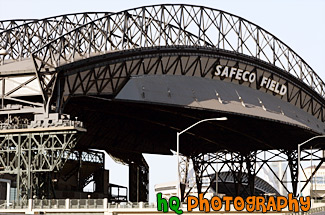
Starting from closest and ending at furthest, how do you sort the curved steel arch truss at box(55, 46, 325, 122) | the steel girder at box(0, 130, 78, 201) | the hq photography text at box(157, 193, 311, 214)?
the hq photography text at box(157, 193, 311, 214), the steel girder at box(0, 130, 78, 201), the curved steel arch truss at box(55, 46, 325, 122)

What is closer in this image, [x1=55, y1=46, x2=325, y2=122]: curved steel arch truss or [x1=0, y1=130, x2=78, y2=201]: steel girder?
[x1=0, y1=130, x2=78, y2=201]: steel girder

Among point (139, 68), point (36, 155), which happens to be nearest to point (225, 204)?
point (36, 155)

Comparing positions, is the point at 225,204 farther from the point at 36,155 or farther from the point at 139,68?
the point at 139,68

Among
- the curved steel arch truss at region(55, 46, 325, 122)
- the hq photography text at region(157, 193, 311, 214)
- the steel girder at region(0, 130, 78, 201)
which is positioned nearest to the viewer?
the hq photography text at region(157, 193, 311, 214)

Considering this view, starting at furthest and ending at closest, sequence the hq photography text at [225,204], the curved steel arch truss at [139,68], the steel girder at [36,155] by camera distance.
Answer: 1. the curved steel arch truss at [139,68]
2. the steel girder at [36,155]
3. the hq photography text at [225,204]

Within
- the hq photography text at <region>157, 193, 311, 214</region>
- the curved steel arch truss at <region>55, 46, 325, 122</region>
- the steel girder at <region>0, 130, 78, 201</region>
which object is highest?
the curved steel arch truss at <region>55, 46, 325, 122</region>

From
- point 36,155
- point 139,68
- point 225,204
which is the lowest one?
point 225,204

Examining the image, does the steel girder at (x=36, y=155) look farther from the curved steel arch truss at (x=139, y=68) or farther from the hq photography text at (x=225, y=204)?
the hq photography text at (x=225, y=204)

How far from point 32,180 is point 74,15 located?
37.9 metres

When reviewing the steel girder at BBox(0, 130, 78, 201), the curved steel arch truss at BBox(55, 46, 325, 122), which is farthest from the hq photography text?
the curved steel arch truss at BBox(55, 46, 325, 122)

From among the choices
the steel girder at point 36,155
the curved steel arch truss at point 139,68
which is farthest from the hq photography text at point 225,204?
the curved steel arch truss at point 139,68

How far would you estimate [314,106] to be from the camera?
4304 inches

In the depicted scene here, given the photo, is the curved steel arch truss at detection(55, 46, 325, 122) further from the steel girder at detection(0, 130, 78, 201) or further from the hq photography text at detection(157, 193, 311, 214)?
the hq photography text at detection(157, 193, 311, 214)

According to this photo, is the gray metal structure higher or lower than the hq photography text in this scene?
higher
